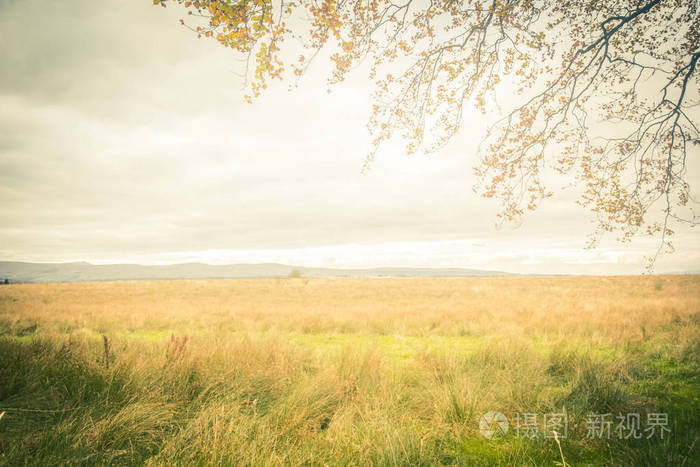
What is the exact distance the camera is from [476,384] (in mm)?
4406

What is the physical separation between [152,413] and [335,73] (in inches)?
210

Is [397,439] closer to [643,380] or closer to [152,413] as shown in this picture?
[152,413]

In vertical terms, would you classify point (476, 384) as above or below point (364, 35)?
below

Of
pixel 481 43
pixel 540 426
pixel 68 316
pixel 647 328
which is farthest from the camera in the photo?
pixel 68 316

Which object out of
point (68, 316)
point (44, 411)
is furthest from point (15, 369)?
point (68, 316)
